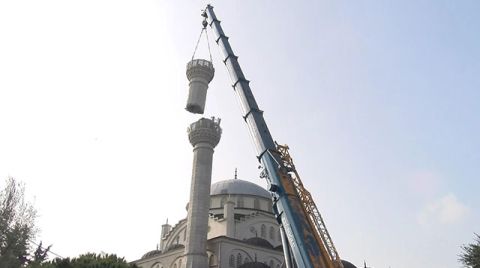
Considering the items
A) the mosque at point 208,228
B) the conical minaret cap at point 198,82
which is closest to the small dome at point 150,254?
the mosque at point 208,228

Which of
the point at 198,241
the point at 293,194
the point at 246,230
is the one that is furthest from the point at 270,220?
the point at 293,194

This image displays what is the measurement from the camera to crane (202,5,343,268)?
1229 cm

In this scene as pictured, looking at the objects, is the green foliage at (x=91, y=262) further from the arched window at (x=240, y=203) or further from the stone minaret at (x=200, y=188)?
the arched window at (x=240, y=203)

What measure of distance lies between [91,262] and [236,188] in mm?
22634

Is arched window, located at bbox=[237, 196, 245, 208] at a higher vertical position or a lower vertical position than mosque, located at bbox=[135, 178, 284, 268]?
higher

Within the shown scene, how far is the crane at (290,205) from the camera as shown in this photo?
40.3 ft

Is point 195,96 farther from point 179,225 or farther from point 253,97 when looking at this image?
point 253,97

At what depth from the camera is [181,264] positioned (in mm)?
33125

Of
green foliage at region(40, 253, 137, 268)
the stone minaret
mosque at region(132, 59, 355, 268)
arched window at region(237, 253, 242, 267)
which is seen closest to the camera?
green foliage at region(40, 253, 137, 268)

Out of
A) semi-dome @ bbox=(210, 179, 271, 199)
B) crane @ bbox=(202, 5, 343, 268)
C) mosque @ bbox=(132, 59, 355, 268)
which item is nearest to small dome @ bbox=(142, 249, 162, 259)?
mosque @ bbox=(132, 59, 355, 268)

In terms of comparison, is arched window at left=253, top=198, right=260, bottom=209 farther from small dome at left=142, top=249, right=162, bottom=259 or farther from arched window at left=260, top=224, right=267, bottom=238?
small dome at left=142, top=249, right=162, bottom=259

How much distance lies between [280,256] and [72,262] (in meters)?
18.6

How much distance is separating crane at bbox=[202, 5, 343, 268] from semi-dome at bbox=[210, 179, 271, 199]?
26.7 meters

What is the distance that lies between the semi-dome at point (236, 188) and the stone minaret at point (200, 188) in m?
9.73
